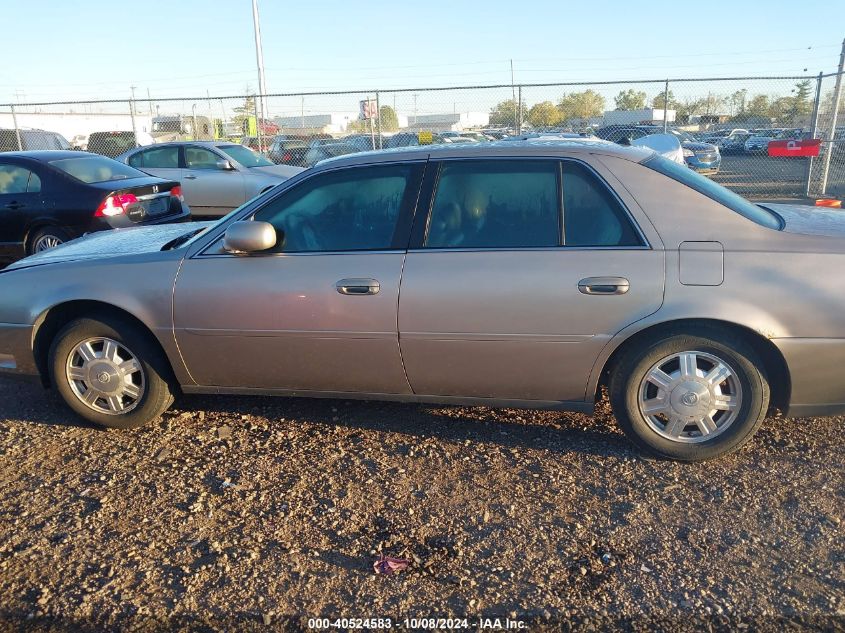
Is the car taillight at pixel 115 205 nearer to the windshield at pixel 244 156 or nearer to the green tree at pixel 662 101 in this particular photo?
the windshield at pixel 244 156

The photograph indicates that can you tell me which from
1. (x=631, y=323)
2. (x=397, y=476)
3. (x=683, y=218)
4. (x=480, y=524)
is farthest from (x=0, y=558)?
(x=683, y=218)

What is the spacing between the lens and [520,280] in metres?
3.51

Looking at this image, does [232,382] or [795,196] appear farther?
[795,196]

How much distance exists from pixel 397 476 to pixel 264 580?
0.95 m

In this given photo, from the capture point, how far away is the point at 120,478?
3629 millimetres

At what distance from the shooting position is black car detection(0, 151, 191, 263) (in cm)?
784

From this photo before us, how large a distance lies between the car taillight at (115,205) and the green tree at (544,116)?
15.2 m

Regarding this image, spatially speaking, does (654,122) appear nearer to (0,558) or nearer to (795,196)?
(795,196)

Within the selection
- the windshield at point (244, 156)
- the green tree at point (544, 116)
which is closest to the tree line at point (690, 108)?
the green tree at point (544, 116)

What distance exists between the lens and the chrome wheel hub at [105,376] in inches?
161

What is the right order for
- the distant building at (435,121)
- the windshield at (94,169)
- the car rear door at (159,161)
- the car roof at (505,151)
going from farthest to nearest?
the distant building at (435,121) < the car rear door at (159,161) < the windshield at (94,169) < the car roof at (505,151)

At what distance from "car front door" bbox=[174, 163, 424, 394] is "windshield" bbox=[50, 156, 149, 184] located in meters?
5.03

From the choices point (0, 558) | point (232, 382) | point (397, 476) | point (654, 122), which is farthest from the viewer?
point (654, 122)

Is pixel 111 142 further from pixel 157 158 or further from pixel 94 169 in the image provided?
pixel 94 169
